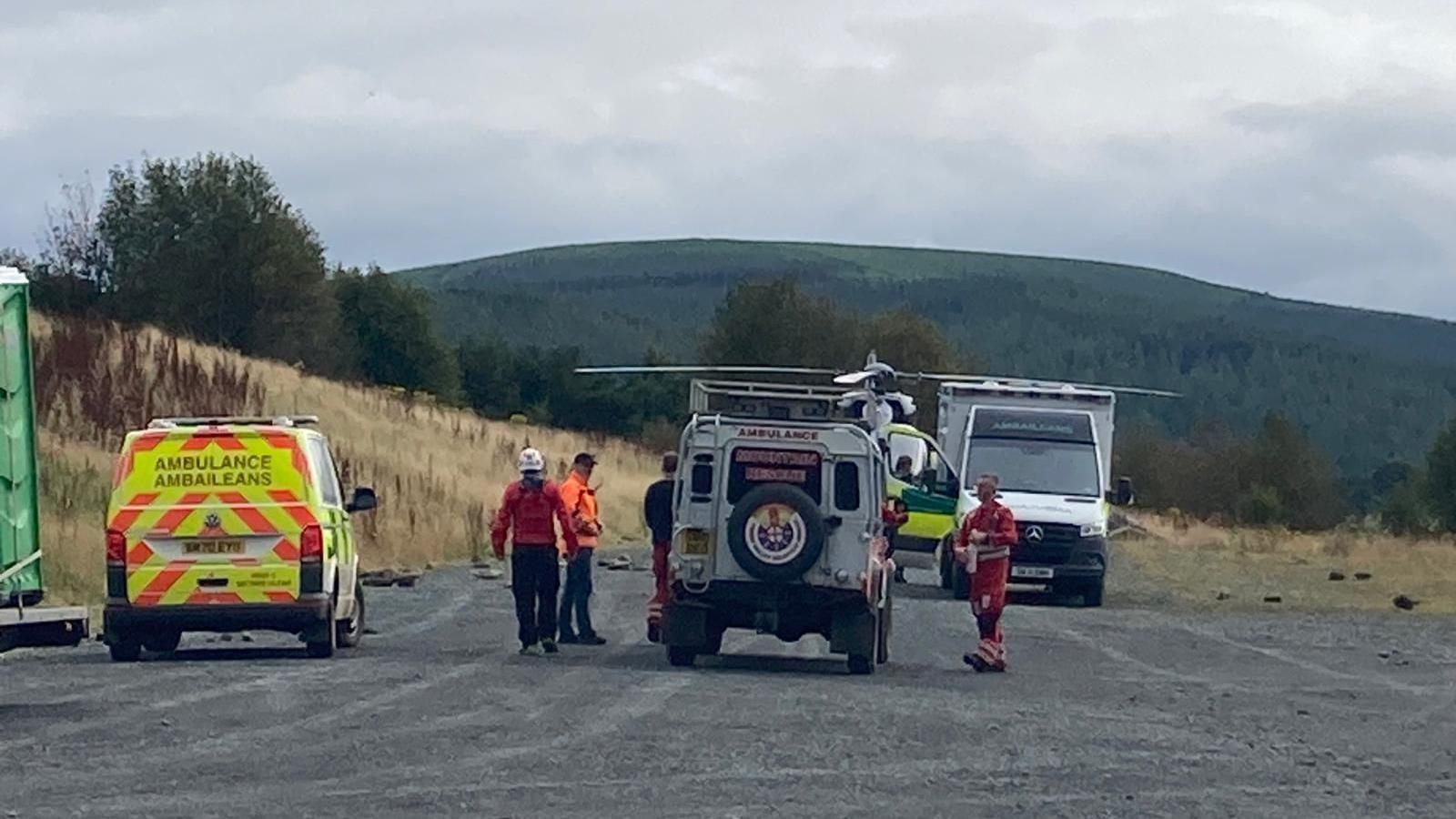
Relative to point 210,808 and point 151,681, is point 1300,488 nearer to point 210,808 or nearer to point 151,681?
point 151,681

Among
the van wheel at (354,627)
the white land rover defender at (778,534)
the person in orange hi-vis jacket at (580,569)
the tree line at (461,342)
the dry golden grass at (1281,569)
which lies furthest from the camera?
the tree line at (461,342)

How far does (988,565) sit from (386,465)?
3110cm

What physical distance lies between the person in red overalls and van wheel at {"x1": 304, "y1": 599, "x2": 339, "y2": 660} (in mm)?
5343

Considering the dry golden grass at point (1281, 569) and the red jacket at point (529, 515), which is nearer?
the red jacket at point (529, 515)

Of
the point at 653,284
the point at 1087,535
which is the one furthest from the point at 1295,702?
the point at 653,284

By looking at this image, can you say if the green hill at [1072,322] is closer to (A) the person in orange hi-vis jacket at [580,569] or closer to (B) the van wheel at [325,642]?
(A) the person in orange hi-vis jacket at [580,569]

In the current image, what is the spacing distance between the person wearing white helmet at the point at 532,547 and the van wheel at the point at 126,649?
3102 millimetres

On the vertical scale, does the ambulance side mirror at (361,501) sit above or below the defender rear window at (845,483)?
below

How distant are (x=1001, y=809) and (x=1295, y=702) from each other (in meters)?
7.49

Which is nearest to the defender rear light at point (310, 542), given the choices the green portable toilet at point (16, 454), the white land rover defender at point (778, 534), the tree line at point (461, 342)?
the white land rover defender at point (778, 534)

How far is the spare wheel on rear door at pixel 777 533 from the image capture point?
19859mm

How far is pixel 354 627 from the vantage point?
21.9 m

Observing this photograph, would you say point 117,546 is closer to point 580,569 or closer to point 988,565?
point 580,569

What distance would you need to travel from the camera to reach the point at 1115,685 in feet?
64.4
